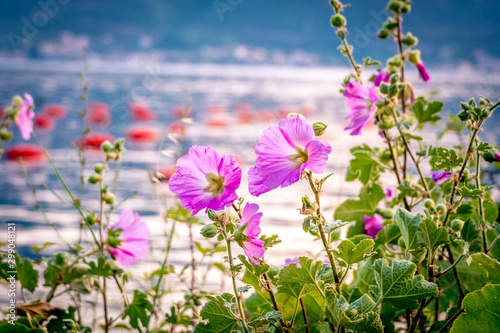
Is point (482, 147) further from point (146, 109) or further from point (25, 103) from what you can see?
Answer: point (146, 109)

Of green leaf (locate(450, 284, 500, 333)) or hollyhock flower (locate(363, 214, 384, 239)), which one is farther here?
hollyhock flower (locate(363, 214, 384, 239))

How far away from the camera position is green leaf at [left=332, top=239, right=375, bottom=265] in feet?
1.46

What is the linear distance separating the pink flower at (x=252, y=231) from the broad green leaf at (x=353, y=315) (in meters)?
0.08

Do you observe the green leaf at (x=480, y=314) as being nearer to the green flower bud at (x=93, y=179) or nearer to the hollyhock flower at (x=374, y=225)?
the hollyhock flower at (x=374, y=225)

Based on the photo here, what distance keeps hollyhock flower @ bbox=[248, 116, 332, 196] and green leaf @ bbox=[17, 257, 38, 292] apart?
44 cm

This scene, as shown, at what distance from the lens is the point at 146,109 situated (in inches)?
645

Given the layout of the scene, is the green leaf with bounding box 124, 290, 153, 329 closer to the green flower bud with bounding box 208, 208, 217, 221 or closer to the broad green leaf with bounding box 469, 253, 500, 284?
the green flower bud with bounding box 208, 208, 217, 221

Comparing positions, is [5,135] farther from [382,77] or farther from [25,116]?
[382,77]

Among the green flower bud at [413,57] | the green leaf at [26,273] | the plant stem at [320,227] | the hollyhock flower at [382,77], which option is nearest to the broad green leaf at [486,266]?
the plant stem at [320,227]

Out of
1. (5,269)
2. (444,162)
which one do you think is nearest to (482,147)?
(444,162)

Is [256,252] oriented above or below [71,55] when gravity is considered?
below

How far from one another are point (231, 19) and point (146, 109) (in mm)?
75327

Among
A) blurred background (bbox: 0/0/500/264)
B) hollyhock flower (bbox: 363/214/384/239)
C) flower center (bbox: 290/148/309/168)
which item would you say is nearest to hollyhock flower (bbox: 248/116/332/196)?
flower center (bbox: 290/148/309/168)

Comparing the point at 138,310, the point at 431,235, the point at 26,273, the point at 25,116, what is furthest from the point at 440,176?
the point at 25,116
